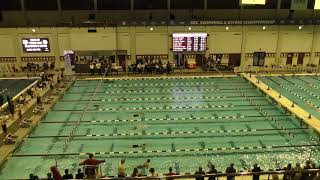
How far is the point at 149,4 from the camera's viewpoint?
3148 centimetres

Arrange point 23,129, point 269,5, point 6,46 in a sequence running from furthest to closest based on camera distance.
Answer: point 269,5, point 6,46, point 23,129

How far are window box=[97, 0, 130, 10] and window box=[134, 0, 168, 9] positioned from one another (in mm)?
900

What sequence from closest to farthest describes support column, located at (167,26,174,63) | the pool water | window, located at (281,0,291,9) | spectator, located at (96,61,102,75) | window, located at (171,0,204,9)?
the pool water → spectator, located at (96,61,102,75) → support column, located at (167,26,174,63) → window, located at (171,0,204,9) → window, located at (281,0,291,9)

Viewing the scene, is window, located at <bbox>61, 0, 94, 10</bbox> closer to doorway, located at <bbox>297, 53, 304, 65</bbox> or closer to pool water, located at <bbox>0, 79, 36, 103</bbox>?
pool water, located at <bbox>0, 79, 36, 103</bbox>

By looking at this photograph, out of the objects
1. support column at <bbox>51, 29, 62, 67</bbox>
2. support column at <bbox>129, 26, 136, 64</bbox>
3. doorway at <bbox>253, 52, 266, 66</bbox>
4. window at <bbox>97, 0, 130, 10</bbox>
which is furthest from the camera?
window at <bbox>97, 0, 130, 10</bbox>

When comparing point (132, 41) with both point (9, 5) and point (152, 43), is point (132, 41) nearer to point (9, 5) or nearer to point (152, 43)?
point (152, 43)

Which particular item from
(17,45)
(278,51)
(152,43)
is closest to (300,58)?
(278,51)

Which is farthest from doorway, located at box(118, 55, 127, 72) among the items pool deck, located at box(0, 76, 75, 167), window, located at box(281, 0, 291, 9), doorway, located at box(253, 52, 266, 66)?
window, located at box(281, 0, 291, 9)

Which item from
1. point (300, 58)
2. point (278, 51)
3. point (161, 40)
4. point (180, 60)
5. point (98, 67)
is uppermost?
point (161, 40)

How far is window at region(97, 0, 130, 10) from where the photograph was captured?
31.1 meters

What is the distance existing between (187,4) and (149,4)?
350cm

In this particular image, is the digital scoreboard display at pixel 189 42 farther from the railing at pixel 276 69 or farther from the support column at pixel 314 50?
the support column at pixel 314 50

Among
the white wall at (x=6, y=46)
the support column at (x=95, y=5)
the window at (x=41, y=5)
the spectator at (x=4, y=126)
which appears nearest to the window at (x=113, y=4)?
the support column at (x=95, y=5)

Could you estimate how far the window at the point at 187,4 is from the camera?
31.7 m
